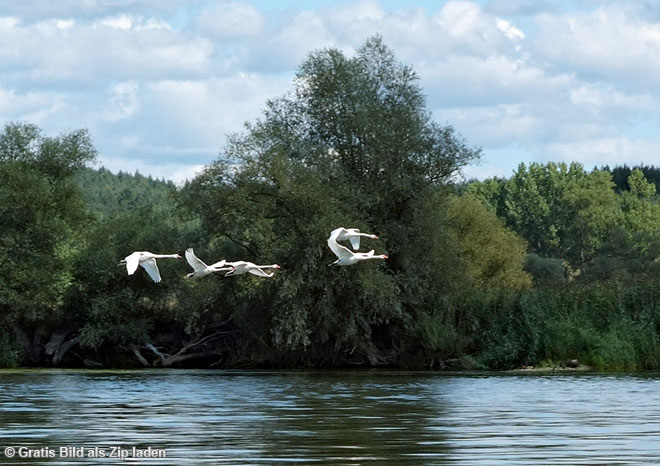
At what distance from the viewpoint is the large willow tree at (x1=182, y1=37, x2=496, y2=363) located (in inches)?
2058

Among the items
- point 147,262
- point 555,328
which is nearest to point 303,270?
point 555,328

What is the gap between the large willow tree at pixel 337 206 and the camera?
172ft

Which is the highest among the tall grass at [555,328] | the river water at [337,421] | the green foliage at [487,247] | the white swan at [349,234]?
the green foliage at [487,247]

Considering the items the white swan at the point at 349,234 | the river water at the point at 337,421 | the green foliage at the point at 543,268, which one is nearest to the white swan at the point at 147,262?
the river water at the point at 337,421

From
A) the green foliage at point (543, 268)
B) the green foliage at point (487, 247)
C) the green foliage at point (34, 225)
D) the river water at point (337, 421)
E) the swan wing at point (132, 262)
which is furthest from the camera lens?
the green foliage at point (543, 268)

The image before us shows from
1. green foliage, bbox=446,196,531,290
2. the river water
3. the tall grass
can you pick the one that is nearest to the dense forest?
the tall grass

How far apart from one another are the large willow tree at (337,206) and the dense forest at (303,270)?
0.08 m

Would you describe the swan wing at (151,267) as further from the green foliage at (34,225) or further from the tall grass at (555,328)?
the green foliage at (34,225)

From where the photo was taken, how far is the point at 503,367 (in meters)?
49.1

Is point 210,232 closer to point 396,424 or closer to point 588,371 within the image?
point 588,371

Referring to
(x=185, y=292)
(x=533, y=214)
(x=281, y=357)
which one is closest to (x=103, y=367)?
(x=185, y=292)

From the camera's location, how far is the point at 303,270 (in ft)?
170

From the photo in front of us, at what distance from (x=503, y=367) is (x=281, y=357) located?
10.2m

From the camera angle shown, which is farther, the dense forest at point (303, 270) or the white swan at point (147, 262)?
the dense forest at point (303, 270)
